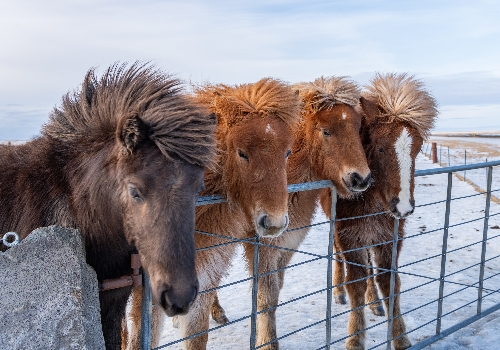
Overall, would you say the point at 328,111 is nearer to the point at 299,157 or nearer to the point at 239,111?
the point at 299,157

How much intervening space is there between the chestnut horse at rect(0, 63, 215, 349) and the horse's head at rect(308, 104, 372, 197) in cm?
206

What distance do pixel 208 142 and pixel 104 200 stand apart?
0.64 m

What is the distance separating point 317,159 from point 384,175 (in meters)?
0.69

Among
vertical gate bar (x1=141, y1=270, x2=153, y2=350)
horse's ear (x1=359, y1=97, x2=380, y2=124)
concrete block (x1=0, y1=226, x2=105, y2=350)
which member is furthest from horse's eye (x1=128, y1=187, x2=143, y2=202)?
horse's ear (x1=359, y1=97, x2=380, y2=124)

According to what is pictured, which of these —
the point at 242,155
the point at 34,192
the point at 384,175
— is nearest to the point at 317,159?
the point at 384,175

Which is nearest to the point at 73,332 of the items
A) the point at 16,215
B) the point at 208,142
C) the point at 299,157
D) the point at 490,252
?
the point at 16,215

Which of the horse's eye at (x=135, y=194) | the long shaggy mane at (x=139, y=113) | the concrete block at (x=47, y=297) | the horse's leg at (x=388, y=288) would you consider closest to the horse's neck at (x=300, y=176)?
the horse's leg at (x=388, y=288)

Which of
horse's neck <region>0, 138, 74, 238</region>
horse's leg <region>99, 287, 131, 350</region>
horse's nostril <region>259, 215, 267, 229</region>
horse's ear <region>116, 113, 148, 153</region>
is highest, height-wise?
horse's ear <region>116, 113, 148, 153</region>

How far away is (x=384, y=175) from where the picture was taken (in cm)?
470

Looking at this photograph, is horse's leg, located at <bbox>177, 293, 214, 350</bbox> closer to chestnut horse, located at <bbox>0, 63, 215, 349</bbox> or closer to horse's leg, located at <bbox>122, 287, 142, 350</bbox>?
horse's leg, located at <bbox>122, 287, 142, 350</bbox>

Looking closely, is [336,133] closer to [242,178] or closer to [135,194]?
[242,178]

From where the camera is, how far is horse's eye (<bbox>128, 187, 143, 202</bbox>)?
2361mm

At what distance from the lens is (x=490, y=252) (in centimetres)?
833

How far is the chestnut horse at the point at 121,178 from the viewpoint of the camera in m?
2.31
